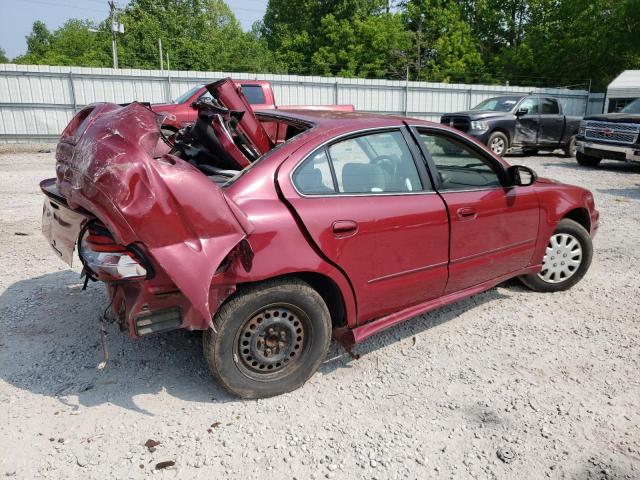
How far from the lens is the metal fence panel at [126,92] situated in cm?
1686

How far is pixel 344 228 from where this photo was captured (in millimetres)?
3055

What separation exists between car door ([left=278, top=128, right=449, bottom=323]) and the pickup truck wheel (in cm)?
1101

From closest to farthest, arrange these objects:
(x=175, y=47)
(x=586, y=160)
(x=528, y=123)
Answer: (x=586, y=160)
(x=528, y=123)
(x=175, y=47)

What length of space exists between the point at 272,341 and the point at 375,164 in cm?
135

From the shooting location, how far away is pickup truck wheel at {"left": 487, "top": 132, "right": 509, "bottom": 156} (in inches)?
539

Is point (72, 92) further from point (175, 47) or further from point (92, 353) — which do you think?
point (175, 47)

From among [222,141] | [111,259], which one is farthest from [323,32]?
[111,259]

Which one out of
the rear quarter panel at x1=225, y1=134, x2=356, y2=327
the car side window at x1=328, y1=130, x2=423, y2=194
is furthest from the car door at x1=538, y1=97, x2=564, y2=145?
the rear quarter panel at x1=225, y1=134, x2=356, y2=327

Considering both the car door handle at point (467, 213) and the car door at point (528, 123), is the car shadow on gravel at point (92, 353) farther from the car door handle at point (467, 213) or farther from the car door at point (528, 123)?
the car door at point (528, 123)

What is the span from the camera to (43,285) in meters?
4.68

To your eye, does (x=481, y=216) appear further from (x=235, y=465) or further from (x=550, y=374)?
(x=235, y=465)

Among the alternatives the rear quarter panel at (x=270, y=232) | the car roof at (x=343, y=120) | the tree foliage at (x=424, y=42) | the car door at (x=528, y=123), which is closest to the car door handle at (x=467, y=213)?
the car roof at (x=343, y=120)

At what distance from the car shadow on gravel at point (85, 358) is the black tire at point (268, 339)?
0.80 ft

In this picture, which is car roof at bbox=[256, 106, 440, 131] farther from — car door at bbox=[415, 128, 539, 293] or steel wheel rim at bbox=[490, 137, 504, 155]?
steel wheel rim at bbox=[490, 137, 504, 155]
